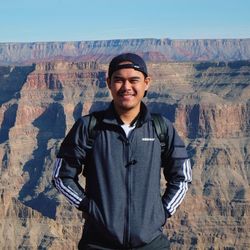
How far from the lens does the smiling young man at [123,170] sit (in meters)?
8.10

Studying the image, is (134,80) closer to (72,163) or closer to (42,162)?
(72,163)

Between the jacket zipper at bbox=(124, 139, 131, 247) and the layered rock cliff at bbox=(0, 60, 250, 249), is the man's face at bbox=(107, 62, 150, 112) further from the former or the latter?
the layered rock cliff at bbox=(0, 60, 250, 249)

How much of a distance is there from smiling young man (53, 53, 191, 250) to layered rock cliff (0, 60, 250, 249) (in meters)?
54.2

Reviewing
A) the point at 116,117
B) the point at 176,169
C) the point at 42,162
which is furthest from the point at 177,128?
the point at 116,117

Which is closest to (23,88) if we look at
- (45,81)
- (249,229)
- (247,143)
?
(45,81)

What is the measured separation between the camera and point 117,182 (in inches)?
320

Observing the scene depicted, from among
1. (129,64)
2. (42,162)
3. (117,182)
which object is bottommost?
(117,182)

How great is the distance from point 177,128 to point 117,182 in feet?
411

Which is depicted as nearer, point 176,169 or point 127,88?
point 127,88

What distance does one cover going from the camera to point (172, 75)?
163750mm

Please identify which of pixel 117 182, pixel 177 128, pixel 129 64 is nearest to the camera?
pixel 117 182

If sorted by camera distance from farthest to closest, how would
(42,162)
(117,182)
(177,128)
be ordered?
(177,128)
(42,162)
(117,182)

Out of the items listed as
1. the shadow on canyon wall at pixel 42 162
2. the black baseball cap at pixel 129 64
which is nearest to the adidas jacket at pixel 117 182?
the black baseball cap at pixel 129 64

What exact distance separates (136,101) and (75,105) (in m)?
146
